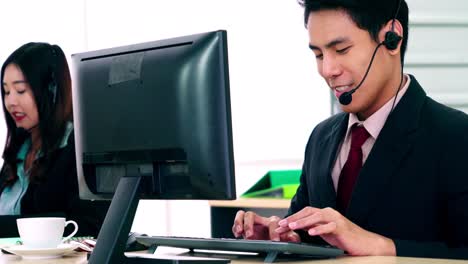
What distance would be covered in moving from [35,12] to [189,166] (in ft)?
9.14

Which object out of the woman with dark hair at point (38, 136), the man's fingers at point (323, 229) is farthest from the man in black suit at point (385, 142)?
the woman with dark hair at point (38, 136)

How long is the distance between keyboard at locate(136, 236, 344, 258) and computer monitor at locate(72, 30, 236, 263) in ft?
0.43

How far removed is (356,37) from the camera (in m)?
1.87

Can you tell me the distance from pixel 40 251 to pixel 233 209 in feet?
6.40

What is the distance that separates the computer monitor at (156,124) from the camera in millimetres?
1475

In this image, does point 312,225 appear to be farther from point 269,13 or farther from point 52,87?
point 269,13

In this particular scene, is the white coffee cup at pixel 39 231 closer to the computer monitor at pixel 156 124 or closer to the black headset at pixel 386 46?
the computer monitor at pixel 156 124

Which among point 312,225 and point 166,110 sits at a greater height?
point 166,110

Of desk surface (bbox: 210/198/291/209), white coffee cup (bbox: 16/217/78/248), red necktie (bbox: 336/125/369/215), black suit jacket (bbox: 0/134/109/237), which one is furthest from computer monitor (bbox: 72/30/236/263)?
desk surface (bbox: 210/198/291/209)

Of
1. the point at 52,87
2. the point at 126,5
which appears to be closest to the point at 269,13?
the point at 126,5

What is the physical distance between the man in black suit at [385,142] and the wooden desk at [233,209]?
55.2 inches

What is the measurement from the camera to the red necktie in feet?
6.30

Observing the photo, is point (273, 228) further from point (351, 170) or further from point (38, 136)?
point (38, 136)

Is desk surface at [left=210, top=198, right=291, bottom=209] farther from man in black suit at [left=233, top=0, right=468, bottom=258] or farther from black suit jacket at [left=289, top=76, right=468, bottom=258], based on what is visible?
black suit jacket at [left=289, top=76, right=468, bottom=258]
